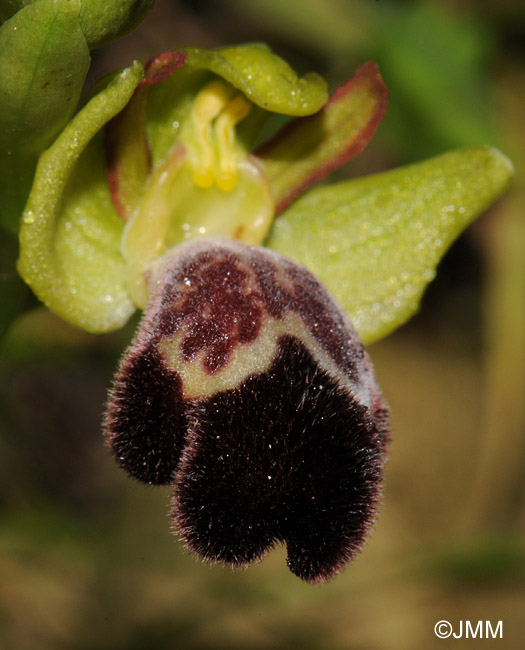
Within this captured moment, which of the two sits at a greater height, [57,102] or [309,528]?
[57,102]

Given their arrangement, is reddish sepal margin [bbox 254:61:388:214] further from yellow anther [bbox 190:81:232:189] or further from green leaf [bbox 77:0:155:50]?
green leaf [bbox 77:0:155:50]

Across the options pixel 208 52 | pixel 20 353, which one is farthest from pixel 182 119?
pixel 20 353

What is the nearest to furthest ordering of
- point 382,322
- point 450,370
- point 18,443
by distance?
1. point 382,322
2. point 18,443
3. point 450,370

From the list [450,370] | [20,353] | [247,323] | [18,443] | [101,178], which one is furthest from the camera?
[450,370]

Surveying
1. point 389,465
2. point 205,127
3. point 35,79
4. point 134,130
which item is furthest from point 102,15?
point 389,465

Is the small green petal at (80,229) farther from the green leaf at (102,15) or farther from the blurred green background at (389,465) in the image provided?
the blurred green background at (389,465)

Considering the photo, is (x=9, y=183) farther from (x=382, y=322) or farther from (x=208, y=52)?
(x=382, y=322)
